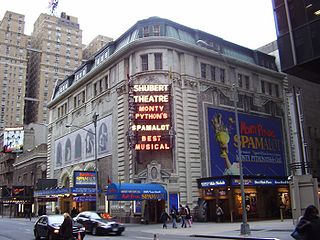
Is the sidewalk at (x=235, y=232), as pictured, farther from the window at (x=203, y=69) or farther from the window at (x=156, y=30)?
the window at (x=156, y=30)

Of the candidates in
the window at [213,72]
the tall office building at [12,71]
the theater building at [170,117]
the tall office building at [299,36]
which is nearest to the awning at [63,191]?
the theater building at [170,117]

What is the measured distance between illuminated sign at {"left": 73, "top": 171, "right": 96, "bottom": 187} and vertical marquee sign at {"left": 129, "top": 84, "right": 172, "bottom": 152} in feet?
24.9

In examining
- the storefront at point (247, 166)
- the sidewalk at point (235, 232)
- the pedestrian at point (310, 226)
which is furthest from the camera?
the storefront at point (247, 166)

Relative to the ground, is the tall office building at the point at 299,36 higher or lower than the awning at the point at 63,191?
higher

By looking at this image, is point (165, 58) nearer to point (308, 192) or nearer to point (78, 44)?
point (308, 192)

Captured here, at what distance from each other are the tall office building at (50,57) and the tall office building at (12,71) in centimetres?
488

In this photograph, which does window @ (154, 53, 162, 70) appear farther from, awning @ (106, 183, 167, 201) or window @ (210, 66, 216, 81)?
awning @ (106, 183, 167, 201)

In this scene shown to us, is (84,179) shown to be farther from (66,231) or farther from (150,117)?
(66,231)

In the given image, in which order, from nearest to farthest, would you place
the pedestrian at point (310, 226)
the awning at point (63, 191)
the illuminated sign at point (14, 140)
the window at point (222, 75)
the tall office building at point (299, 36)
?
the pedestrian at point (310, 226), the tall office building at point (299, 36), the awning at point (63, 191), the window at point (222, 75), the illuminated sign at point (14, 140)

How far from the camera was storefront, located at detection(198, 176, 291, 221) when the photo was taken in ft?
124

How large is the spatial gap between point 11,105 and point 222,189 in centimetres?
11398

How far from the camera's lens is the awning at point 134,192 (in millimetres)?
35297

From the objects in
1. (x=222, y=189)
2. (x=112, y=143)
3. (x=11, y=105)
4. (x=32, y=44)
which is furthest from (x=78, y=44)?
(x=222, y=189)

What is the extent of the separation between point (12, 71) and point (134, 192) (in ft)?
379
